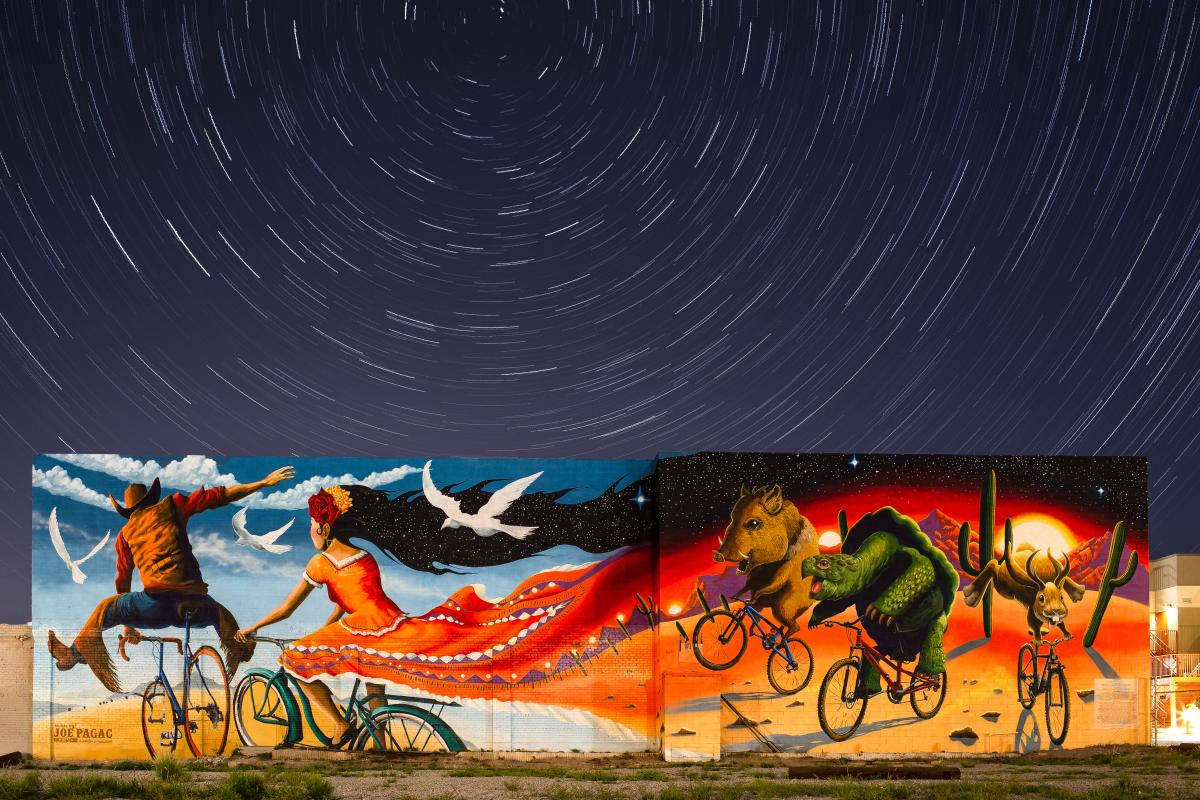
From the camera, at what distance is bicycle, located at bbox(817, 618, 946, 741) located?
89.6 ft

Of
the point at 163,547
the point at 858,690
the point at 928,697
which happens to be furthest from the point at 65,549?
the point at 928,697

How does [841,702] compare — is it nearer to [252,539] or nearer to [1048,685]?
[1048,685]

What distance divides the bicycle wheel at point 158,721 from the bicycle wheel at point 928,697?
1628cm

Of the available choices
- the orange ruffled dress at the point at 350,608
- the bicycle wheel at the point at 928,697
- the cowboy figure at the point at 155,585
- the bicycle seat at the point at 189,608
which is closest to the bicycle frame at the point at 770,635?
the bicycle wheel at the point at 928,697

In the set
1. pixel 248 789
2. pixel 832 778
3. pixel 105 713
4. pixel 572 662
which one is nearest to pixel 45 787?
pixel 248 789

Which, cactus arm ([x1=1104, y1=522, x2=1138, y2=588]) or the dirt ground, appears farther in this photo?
cactus arm ([x1=1104, y1=522, x2=1138, y2=588])

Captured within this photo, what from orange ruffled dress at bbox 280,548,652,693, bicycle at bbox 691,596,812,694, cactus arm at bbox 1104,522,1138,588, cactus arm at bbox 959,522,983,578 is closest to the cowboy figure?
orange ruffled dress at bbox 280,548,652,693

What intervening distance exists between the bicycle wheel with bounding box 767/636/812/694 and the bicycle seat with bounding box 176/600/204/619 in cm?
1268

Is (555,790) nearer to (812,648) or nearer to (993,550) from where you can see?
(812,648)

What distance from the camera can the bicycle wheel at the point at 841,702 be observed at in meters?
27.3

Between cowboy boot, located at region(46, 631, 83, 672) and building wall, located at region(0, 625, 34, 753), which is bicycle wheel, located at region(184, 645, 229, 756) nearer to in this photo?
cowboy boot, located at region(46, 631, 83, 672)

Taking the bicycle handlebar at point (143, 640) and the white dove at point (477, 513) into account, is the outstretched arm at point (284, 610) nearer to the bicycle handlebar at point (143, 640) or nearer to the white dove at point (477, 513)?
the bicycle handlebar at point (143, 640)

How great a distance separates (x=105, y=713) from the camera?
89.9 feet

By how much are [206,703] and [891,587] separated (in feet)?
50.4
